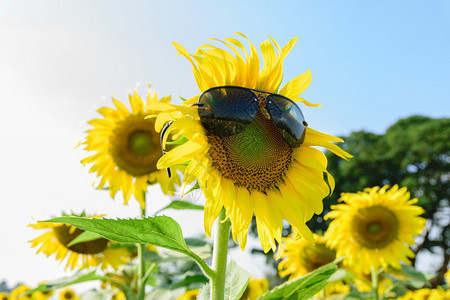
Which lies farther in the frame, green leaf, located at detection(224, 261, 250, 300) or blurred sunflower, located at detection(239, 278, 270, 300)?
blurred sunflower, located at detection(239, 278, 270, 300)

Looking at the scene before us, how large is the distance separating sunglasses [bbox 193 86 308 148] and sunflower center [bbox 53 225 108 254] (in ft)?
8.42

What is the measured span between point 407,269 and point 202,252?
2.32 metres

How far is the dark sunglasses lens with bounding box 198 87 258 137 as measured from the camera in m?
1.26

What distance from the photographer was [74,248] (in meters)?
3.60

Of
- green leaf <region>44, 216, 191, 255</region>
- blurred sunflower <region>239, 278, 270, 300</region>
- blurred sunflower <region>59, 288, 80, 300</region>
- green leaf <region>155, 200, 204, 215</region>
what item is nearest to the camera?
green leaf <region>44, 216, 191, 255</region>

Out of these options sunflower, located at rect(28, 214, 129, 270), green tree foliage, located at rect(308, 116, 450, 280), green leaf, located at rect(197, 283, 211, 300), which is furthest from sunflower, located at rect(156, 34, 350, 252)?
green tree foliage, located at rect(308, 116, 450, 280)

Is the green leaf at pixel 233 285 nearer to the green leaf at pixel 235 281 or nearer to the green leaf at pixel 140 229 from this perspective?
the green leaf at pixel 235 281

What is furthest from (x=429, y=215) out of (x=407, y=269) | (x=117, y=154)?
(x=117, y=154)

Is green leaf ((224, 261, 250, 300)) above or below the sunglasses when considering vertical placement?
below

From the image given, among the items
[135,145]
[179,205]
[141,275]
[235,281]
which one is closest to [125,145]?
[135,145]

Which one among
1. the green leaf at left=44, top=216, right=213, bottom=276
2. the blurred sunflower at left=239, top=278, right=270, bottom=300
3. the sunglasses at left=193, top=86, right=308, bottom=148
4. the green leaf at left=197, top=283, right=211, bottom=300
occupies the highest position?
the sunglasses at left=193, top=86, right=308, bottom=148

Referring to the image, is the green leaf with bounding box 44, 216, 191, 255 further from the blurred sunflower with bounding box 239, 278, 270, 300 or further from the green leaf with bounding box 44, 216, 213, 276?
the blurred sunflower with bounding box 239, 278, 270, 300

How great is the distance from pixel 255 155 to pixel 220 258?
36cm

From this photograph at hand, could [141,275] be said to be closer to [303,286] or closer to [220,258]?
[220,258]
